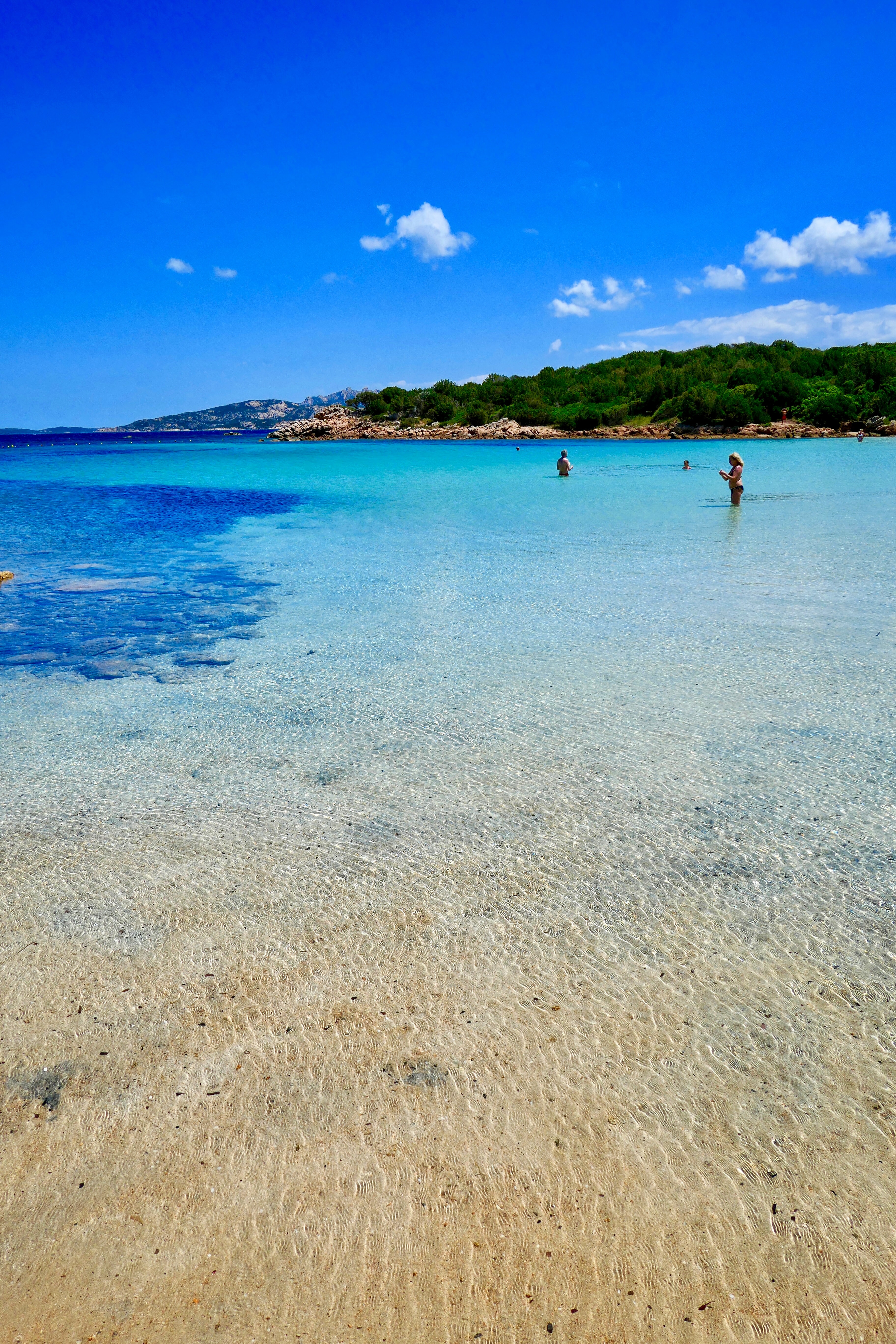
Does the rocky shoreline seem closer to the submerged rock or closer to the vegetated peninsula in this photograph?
the vegetated peninsula

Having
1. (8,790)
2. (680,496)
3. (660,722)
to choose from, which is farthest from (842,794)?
(680,496)

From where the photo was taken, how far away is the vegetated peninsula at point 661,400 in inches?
2475

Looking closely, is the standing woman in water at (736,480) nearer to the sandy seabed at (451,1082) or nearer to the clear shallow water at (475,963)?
the clear shallow water at (475,963)

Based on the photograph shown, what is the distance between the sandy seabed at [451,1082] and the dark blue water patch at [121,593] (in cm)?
399

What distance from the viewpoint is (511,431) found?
7988 cm

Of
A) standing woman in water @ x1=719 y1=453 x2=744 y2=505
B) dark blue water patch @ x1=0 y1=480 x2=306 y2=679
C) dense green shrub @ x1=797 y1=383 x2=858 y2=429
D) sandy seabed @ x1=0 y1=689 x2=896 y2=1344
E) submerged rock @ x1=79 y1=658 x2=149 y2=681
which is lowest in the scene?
sandy seabed @ x1=0 y1=689 x2=896 y2=1344

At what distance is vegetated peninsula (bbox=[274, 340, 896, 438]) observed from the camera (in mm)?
62875

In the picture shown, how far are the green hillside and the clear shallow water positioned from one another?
64257 mm

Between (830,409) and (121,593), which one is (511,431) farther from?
(121,593)

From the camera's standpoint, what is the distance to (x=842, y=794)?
4.34 m

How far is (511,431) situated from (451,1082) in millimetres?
82171

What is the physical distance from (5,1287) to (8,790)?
3308mm

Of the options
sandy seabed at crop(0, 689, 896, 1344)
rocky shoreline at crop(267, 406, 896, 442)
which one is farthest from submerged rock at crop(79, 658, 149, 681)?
rocky shoreline at crop(267, 406, 896, 442)

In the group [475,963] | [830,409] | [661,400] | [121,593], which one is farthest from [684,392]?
[475,963]
